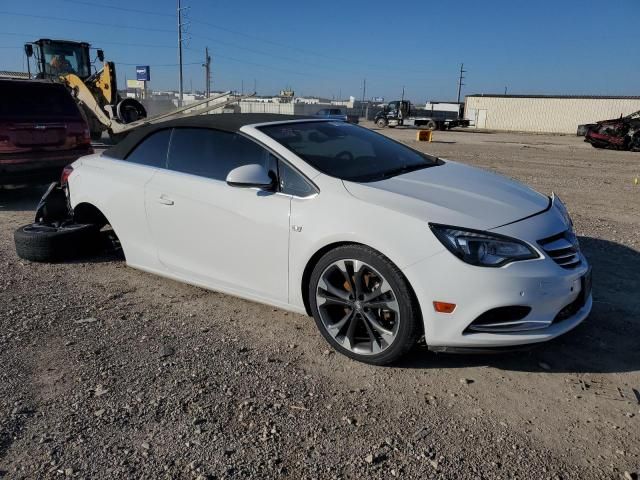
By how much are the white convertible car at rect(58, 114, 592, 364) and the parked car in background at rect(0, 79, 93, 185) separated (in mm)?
3598

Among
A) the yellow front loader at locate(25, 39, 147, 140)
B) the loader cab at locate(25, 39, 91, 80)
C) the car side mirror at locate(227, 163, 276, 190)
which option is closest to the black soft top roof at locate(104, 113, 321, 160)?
the car side mirror at locate(227, 163, 276, 190)

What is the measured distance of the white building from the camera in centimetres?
4622

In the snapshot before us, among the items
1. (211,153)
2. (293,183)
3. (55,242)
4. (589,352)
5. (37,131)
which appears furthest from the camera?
(37,131)

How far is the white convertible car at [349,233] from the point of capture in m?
2.95

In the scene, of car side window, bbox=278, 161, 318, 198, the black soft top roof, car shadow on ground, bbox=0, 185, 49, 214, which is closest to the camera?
car side window, bbox=278, 161, 318, 198

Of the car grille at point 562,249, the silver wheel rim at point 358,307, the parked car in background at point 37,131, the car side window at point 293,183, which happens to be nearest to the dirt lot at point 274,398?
the silver wheel rim at point 358,307

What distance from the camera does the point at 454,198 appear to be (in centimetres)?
332

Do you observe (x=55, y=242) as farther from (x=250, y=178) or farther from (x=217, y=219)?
(x=250, y=178)

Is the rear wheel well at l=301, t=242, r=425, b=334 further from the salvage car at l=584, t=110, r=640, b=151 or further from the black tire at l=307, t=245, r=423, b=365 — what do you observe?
the salvage car at l=584, t=110, r=640, b=151

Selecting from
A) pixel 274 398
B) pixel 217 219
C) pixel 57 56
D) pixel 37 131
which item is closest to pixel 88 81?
pixel 57 56

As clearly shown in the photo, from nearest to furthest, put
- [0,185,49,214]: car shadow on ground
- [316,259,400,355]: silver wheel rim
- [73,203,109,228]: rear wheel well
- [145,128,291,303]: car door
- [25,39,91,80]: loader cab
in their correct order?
[316,259,400,355]: silver wheel rim → [145,128,291,303]: car door → [73,203,109,228]: rear wheel well → [0,185,49,214]: car shadow on ground → [25,39,91,80]: loader cab

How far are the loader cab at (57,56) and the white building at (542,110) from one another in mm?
42373

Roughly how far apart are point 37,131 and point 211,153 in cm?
491

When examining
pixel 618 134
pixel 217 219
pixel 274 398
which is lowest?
pixel 274 398
